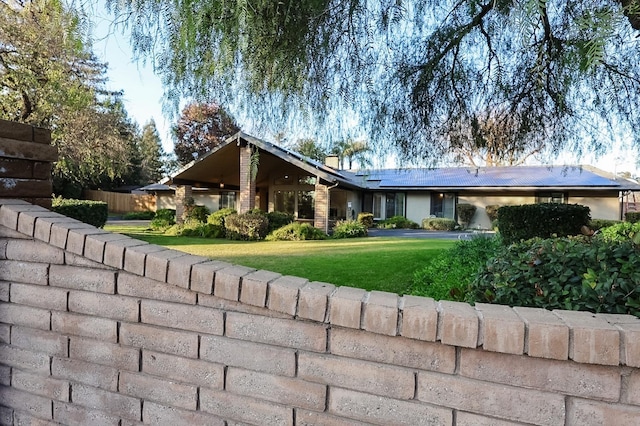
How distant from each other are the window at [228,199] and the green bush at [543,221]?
1693 cm

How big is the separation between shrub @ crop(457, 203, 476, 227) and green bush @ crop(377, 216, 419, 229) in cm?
248

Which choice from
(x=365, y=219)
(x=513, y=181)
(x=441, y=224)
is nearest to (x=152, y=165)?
(x=365, y=219)

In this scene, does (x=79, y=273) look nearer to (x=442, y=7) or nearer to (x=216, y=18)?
(x=216, y=18)

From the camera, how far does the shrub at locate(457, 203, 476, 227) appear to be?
21.2 metres

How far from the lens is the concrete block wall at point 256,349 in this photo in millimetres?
1185

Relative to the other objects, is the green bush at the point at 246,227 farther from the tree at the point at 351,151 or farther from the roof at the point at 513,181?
the tree at the point at 351,151

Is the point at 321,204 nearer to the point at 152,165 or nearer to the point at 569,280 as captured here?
the point at 569,280

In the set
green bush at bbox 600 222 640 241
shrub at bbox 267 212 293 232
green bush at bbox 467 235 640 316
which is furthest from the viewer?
shrub at bbox 267 212 293 232

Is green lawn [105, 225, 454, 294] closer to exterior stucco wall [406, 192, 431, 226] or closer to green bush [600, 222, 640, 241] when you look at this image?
green bush [600, 222, 640, 241]

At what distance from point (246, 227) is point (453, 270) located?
29.1ft

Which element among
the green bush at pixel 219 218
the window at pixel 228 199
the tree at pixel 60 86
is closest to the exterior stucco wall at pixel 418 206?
the window at pixel 228 199

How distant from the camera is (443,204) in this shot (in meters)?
22.4

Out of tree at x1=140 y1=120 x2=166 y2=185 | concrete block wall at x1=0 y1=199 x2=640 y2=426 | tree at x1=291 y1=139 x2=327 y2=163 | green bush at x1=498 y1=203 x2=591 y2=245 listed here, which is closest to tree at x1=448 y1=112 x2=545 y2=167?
tree at x1=291 y1=139 x2=327 y2=163

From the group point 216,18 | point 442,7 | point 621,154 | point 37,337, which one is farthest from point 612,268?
point 37,337
